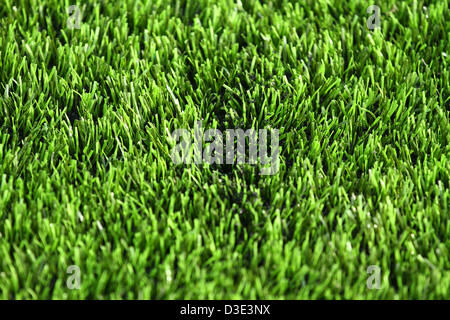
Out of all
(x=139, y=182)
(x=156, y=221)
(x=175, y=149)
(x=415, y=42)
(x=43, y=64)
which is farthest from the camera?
(x=415, y=42)

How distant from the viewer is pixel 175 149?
249 centimetres

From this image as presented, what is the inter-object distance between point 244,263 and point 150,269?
360 millimetres

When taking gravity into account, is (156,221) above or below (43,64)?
below

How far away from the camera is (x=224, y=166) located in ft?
8.15

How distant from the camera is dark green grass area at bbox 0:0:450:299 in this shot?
2037mm

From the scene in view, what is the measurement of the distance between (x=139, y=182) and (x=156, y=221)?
0.26 metres

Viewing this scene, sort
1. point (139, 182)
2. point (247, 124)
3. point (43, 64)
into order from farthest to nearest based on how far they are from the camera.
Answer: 1. point (43, 64)
2. point (247, 124)
3. point (139, 182)

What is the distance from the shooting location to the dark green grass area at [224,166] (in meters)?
2.04

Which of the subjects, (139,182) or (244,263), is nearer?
(244,263)

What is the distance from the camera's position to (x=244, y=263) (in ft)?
6.87
